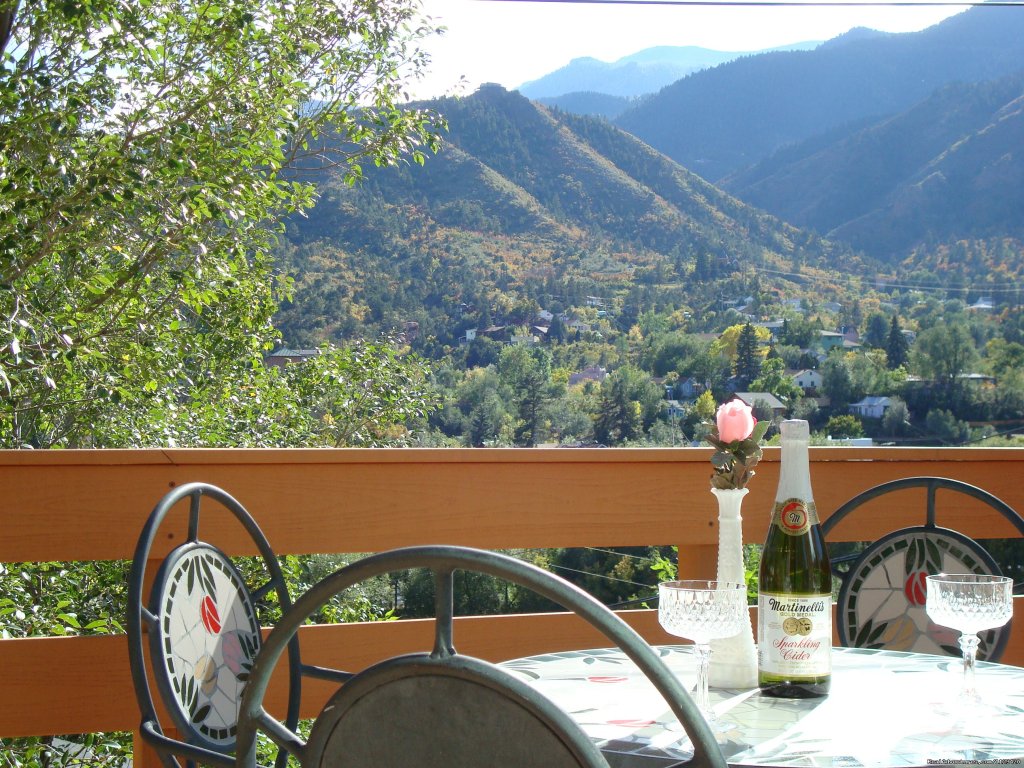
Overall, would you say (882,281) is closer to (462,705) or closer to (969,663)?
(969,663)

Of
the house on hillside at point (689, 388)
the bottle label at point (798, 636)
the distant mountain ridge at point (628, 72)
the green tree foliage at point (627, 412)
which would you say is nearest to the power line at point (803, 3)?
the green tree foliage at point (627, 412)

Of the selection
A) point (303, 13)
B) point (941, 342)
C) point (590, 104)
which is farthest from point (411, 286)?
point (590, 104)

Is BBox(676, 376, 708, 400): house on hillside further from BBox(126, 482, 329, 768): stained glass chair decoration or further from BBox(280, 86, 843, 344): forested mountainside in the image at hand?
BBox(126, 482, 329, 768): stained glass chair decoration

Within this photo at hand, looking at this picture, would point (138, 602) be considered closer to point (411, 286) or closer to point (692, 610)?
point (692, 610)

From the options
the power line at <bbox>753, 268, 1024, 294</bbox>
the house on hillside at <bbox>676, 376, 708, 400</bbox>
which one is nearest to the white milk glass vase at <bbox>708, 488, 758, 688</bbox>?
the house on hillside at <bbox>676, 376, 708, 400</bbox>

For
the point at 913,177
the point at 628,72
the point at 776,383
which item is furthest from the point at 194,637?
the point at 628,72

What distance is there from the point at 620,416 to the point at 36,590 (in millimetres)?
7084

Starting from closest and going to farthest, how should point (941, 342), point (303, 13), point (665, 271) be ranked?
point (303, 13) → point (941, 342) → point (665, 271)

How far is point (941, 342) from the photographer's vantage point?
510 inches

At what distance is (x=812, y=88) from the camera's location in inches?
1240

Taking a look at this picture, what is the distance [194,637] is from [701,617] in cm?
57

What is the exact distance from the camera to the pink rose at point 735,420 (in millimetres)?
→ 1080

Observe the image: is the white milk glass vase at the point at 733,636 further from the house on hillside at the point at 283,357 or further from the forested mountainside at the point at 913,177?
the forested mountainside at the point at 913,177

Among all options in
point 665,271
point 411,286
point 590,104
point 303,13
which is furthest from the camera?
point 590,104
